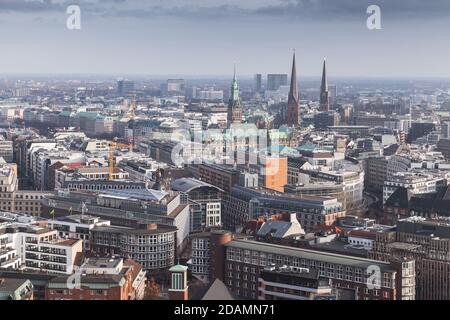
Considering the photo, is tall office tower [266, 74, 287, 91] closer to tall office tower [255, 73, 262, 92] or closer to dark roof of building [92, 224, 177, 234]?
tall office tower [255, 73, 262, 92]

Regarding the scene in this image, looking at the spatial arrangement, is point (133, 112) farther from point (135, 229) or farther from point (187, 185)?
point (135, 229)

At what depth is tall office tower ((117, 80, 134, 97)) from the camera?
35184 millimetres

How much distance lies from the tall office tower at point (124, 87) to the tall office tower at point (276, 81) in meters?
8.95

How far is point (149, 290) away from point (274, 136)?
1343 cm

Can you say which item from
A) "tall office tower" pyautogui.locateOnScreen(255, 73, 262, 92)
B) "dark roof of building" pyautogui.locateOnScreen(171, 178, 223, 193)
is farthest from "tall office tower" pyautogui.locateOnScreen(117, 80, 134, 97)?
"dark roof of building" pyautogui.locateOnScreen(171, 178, 223, 193)

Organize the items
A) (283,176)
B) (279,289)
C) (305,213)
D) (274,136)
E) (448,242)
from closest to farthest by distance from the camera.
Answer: (279,289)
(448,242)
(305,213)
(283,176)
(274,136)

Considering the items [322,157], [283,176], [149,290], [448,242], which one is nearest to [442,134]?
[322,157]

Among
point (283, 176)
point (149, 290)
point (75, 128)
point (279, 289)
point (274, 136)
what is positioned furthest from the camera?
point (75, 128)

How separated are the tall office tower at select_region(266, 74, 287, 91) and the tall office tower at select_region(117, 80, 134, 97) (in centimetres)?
895

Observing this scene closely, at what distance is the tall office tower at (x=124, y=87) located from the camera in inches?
1385

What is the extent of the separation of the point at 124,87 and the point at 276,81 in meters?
10.9

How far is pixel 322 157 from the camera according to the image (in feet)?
55.4

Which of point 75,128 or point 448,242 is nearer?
point 448,242

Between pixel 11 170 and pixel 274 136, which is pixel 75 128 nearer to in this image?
pixel 274 136
